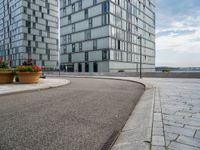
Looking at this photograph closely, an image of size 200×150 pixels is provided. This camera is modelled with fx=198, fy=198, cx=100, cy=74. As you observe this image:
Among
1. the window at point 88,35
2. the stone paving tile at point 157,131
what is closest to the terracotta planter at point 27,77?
the stone paving tile at point 157,131

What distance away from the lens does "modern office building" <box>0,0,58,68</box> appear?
69.2 meters

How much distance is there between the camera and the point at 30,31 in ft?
233

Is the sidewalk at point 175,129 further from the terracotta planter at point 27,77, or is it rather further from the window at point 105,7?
the window at point 105,7

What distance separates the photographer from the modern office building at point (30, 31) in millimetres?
69250

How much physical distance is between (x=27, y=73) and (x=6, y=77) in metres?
1.75

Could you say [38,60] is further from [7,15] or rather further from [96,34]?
[96,34]

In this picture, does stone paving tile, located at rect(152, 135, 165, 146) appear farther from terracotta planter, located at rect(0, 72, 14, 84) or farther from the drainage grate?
terracotta planter, located at rect(0, 72, 14, 84)

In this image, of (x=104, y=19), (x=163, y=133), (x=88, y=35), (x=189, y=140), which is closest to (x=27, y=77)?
(x=163, y=133)

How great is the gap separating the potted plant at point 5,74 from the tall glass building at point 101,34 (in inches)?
1323

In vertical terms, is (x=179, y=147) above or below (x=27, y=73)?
below

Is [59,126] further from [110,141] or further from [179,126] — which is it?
[179,126]

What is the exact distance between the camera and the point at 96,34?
172ft

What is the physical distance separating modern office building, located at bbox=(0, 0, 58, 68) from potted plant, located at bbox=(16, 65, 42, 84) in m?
55.5

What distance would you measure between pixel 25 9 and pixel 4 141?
244 ft
